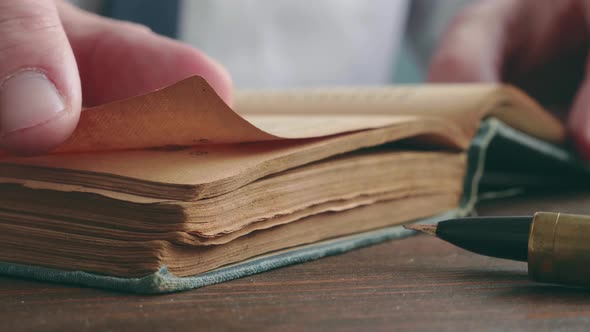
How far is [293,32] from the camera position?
1.55 metres

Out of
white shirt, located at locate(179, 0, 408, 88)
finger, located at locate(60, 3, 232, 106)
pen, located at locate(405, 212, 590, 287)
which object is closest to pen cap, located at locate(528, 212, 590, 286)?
pen, located at locate(405, 212, 590, 287)

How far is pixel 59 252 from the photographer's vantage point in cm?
44

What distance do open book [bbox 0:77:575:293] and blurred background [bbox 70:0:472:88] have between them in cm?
80

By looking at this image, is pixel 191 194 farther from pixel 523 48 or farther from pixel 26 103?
pixel 523 48

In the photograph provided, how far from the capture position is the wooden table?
1.14 ft

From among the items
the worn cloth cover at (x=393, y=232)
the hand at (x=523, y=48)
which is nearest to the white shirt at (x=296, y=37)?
the hand at (x=523, y=48)

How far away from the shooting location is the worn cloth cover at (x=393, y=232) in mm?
406

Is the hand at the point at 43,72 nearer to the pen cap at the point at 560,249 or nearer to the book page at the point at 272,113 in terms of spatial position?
the book page at the point at 272,113

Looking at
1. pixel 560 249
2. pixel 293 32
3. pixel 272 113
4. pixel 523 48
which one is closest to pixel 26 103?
pixel 560 249

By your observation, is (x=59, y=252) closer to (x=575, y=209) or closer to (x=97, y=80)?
(x=97, y=80)

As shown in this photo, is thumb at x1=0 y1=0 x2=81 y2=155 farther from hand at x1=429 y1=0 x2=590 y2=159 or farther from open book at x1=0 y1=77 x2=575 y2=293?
hand at x1=429 y1=0 x2=590 y2=159

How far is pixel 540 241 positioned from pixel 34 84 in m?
0.31

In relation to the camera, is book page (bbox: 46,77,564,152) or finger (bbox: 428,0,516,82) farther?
finger (bbox: 428,0,516,82)

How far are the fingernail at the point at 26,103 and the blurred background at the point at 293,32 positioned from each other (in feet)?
2.83
